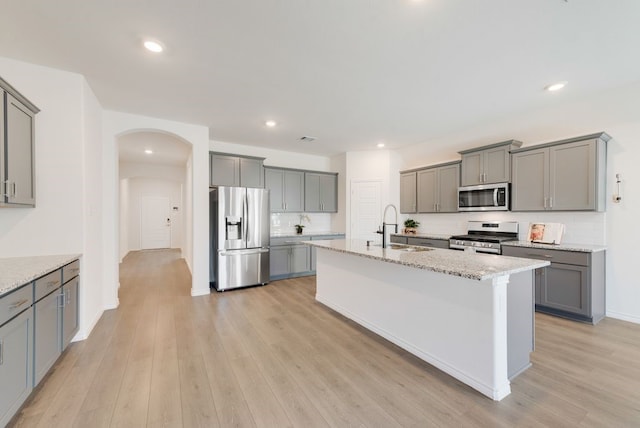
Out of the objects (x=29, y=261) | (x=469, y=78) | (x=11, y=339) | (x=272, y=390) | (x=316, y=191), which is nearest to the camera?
(x=11, y=339)

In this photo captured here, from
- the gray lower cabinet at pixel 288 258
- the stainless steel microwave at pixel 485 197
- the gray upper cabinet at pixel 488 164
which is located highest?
the gray upper cabinet at pixel 488 164

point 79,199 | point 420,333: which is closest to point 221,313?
point 79,199

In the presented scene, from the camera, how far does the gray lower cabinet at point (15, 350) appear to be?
4.98ft

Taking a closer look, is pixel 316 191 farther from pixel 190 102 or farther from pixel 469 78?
pixel 469 78

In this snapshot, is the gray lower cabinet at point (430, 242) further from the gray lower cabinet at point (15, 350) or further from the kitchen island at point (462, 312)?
the gray lower cabinet at point (15, 350)

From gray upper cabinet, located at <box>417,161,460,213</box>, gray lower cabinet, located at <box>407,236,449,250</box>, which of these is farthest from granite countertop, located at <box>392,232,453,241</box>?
gray upper cabinet, located at <box>417,161,460,213</box>

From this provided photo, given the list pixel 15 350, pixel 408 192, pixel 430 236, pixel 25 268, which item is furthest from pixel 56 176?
pixel 408 192

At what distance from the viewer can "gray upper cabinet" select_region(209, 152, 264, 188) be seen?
15.6 feet

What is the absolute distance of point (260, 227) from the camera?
481 centimetres

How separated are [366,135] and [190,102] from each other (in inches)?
113

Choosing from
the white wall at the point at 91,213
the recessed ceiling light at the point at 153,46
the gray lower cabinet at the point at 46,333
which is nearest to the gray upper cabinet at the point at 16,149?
the white wall at the point at 91,213

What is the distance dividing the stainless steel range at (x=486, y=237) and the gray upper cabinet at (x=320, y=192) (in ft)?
8.89

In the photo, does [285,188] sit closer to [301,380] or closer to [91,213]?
[91,213]

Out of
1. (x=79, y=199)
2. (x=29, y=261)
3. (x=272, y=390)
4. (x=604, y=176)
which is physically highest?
(x=604, y=176)
